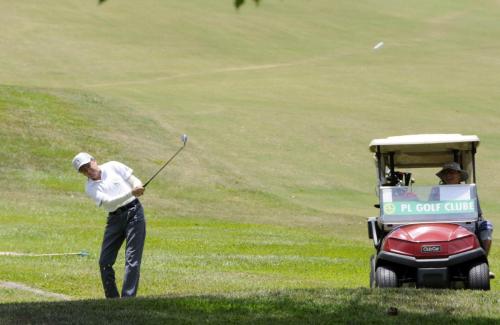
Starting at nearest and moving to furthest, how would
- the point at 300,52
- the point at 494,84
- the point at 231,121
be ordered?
1. the point at 231,121
2. the point at 494,84
3. the point at 300,52

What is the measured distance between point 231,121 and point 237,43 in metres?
33.3

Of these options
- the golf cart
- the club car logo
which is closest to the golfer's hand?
the golf cart

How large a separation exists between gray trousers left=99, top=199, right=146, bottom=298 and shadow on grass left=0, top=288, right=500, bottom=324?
1.73m

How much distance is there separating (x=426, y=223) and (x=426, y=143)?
4.96 feet

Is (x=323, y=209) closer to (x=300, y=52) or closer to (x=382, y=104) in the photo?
(x=382, y=104)

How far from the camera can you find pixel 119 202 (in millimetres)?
14227

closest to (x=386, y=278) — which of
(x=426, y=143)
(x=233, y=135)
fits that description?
(x=426, y=143)

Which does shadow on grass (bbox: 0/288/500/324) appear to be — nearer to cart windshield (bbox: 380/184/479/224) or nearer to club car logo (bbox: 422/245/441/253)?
club car logo (bbox: 422/245/441/253)

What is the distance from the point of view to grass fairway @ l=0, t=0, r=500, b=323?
13.2m

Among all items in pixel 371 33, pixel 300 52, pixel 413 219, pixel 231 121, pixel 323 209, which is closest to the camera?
pixel 413 219

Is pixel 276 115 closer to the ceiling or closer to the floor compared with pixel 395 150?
closer to the floor

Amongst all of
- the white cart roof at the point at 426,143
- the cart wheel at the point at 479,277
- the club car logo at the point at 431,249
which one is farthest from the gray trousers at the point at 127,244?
the cart wheel at the point at 479,277

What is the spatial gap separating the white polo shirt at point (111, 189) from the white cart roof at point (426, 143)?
12.2 ft

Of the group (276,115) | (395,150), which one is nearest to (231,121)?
(276,115)
